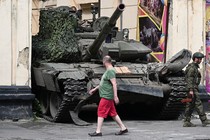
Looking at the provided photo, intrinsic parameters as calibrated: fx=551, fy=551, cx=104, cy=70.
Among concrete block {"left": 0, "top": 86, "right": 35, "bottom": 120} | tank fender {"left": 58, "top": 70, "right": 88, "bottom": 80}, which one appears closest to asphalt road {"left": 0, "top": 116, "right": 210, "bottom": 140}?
concrete block {"left": 0, "top": 86, "right": 35, "bottom": 120}

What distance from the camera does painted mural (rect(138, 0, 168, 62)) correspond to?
60.1ft

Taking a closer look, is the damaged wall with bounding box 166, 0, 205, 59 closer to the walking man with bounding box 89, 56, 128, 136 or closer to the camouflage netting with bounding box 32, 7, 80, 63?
the camouflage netting with bounding box 32, 7, 80, 63

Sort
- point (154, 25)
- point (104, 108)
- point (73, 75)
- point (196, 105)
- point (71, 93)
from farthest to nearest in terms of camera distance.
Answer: point (154, 25)
point (73, 75)
point (71, 93)
point (196, 105)
point (104, 108)

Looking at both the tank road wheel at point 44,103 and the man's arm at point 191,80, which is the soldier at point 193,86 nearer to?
the man's arm at point 191,80

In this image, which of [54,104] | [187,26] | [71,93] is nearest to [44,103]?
[54,104]

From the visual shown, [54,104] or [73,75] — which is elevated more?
[73,75]

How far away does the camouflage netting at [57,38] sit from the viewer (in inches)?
592

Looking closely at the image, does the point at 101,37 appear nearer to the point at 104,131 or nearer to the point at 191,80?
the point at 191,80

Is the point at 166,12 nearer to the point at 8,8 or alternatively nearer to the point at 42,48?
the point at 42,48

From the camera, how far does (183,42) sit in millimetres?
17172

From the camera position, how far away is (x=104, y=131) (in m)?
12.1

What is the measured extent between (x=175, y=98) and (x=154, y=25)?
17.2 feet

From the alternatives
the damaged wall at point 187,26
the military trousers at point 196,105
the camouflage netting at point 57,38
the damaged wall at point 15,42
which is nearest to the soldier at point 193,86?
the military trousers at point 196,105

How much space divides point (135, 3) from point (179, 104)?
755cm
